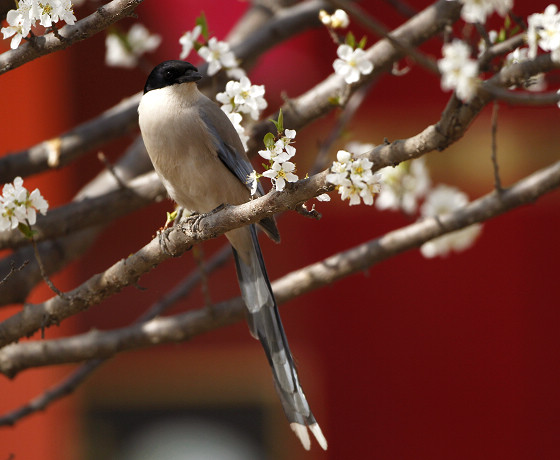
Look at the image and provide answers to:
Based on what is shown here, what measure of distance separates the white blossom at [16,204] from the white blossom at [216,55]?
0.65 metres

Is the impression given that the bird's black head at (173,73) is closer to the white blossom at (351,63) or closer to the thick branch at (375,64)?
the thick branch at (375,64)

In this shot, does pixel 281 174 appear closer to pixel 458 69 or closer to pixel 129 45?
pixel 458 69

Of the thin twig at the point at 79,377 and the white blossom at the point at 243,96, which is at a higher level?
the white blossom at the point at 243,96

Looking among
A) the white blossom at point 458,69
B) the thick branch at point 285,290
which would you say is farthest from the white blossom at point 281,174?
the thick branch at point 285,290

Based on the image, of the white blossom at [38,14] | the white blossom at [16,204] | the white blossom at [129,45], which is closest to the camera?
the white blossom at [38,14]

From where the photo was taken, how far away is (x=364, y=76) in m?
2.39

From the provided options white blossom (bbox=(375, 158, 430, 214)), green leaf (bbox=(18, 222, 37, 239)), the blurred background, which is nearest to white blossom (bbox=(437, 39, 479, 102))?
green leaf (bbox=(18, 222, 37, 239))

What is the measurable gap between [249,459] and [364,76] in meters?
3.05

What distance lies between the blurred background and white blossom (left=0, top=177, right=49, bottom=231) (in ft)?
8.48

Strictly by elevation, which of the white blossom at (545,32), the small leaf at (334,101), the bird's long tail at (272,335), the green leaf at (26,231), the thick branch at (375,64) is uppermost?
the thick branch at (375,64)

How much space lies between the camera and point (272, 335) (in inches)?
93.1

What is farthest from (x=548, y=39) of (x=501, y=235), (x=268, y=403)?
(x=268, y=403)

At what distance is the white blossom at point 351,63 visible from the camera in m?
2.05

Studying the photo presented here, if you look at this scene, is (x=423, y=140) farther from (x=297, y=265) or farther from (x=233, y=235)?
→ (x=297, y=265)
